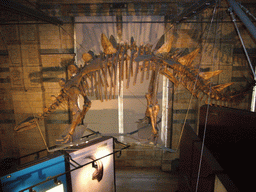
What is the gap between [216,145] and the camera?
2.89 meters

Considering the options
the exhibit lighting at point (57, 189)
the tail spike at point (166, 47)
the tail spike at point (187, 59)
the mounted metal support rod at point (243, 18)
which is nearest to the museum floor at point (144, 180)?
the exhibit lighting at point (57, 189)

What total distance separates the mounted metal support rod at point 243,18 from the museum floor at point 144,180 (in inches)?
163

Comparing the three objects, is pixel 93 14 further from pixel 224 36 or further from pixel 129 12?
pixel 224 36

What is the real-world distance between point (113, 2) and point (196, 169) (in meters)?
4.44

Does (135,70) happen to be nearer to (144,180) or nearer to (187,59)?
(187,59)

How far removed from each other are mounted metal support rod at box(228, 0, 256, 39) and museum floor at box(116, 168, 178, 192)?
13.6 feet

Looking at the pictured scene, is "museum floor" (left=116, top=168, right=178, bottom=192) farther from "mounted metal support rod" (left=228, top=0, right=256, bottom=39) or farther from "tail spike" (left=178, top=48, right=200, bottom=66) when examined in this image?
"mounted metal support rod" (left=228, top=0, right=256, bottom=39)

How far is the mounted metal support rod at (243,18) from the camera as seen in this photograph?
162 centimetres

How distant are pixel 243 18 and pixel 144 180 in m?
4.49

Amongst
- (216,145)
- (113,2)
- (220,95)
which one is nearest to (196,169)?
(216,145)

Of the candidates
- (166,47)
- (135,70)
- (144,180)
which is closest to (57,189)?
(135,70)

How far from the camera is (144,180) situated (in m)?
4.56

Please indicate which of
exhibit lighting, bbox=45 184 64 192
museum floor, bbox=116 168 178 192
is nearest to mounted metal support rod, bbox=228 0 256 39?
exhibit lighting, bbox=45 184 64 192

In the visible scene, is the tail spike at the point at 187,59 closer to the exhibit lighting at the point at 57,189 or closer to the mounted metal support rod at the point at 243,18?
the mounted metal support rod at the point at 243,18
